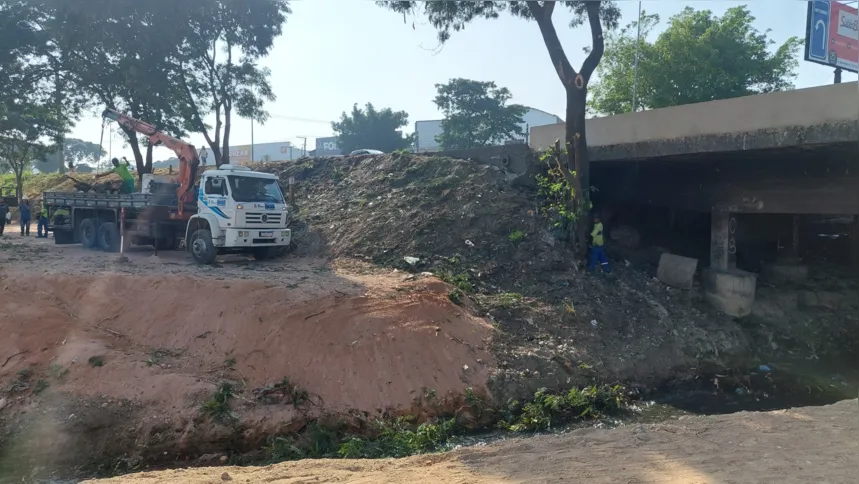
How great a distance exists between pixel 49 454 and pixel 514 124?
36.1 meters

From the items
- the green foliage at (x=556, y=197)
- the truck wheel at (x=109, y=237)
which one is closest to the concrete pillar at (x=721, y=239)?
the green foliage at (x=556, y=197)

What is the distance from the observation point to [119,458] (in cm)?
724

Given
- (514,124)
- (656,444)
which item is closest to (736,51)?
(514,124)

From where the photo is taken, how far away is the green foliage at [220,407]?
7.76m

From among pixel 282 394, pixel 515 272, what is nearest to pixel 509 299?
pixel 515 272

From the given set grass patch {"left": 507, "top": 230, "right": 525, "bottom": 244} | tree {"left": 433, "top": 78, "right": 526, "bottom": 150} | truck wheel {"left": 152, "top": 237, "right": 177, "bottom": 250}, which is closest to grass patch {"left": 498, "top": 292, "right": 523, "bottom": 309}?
grass patch {"left": 507, "top": 230, "right": 525, "bottom": 244}

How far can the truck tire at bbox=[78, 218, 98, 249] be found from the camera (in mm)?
16438

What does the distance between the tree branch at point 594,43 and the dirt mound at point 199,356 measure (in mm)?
6275

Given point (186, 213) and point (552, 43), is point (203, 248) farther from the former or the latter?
point (552, 43)

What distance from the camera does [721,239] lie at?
14359mm

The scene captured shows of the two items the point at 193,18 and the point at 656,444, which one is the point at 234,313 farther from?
the point at 193,18

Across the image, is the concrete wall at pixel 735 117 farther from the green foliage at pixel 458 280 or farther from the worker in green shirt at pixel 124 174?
the worker in green shirt at pixel 124 174

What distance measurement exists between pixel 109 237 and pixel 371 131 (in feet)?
108

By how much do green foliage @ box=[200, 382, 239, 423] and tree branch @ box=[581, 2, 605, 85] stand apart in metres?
10.2
